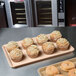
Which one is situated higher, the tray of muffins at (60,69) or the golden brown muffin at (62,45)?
the golden brown muffin at (62,45)

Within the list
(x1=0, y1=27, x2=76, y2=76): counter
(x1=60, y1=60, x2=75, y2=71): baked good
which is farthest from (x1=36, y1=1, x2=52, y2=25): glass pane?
(x1=60, y1=60, x2=75, y2=71): baked good

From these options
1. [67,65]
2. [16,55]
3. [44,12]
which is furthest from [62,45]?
[44,12]

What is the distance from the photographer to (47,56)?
3.26 ft

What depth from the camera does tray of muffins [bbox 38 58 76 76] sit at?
0.85 metres

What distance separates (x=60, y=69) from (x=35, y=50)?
0.19 meters

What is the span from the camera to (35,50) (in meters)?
0.98

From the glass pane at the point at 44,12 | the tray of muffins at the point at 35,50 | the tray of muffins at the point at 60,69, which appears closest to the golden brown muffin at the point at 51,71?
the tray of muffins at the point at 60,69

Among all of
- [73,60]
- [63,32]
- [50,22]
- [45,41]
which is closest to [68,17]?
[50,22]

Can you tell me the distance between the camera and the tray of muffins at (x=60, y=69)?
85cm

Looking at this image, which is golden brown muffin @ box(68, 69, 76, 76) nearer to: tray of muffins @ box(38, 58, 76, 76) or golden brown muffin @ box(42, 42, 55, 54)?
tray of muffins @ box(38, 58, 76, 76)

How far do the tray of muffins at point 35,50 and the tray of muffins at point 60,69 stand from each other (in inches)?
3.8

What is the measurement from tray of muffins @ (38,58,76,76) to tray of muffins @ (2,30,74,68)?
10 cm

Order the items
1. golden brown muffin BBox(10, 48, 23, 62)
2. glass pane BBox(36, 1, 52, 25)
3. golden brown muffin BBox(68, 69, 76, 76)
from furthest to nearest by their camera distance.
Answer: glass pane BBox(36, 1, 52, 25) < golden brown muffin BBox(10, 48, 23, 62) < golden brown muffin BBox(68, 69, 76, 76)

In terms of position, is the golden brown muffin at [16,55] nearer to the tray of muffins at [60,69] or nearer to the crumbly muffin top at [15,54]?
the crumbly muffin top at [15,54]
